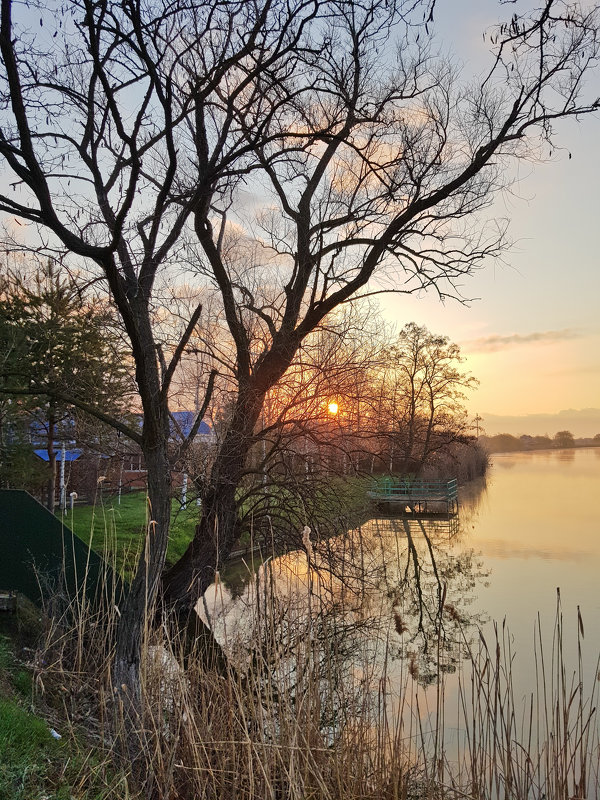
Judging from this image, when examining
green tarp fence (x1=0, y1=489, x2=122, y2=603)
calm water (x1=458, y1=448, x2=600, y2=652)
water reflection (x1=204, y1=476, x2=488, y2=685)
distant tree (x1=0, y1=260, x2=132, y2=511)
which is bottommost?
calm water (x1=458, y1=448, x2=600, y2=652)

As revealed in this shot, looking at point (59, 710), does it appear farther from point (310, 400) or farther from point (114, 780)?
point (310, 400)

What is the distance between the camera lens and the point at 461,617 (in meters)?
8.98

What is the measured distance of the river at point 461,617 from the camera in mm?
3752

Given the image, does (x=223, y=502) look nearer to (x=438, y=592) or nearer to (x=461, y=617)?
(x=461, y=617)

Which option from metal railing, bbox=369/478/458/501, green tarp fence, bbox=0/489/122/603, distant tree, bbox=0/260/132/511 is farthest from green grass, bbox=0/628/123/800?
metal railing, bbox=369/478/458/501

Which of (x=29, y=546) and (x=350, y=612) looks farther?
(x=350, y=612)

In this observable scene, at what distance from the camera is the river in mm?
3752

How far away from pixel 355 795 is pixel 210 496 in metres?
5.38

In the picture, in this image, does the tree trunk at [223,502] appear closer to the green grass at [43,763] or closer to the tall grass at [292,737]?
the tall grass at [292,737]

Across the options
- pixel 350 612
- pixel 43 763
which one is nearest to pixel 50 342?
pixel 350 612

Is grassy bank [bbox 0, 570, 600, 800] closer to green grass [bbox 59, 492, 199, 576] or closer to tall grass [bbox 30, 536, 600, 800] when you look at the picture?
tall grass [bbox 30, 536, 600, 800]

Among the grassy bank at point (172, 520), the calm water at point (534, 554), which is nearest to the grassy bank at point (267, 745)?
the calm water at point (534, 554)

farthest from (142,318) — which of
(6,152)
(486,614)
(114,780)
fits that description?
(486,614)

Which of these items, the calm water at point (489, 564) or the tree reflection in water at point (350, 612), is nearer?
the tree reflection in water at point (350, 612)
